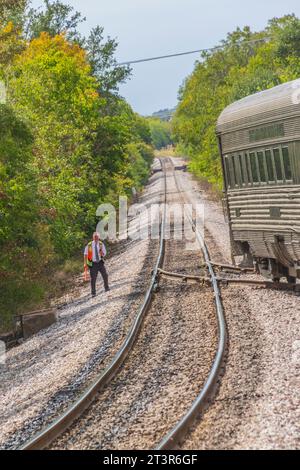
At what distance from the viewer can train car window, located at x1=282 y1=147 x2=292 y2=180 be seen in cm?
1511

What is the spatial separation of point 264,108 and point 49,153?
79.6ft

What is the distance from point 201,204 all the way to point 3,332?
33.5 metres

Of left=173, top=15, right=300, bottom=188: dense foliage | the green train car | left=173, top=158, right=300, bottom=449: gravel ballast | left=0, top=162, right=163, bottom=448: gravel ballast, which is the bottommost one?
left=0, top=162, right=163, bottom=448: gravel ballast

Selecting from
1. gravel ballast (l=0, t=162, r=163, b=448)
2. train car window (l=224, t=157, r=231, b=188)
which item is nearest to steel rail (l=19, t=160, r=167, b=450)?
gravel ballast (l=0, t=162, r=163, b=448)

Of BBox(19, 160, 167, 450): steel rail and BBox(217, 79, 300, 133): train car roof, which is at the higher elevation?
BBox(217, 79, 300, 133): train car roof

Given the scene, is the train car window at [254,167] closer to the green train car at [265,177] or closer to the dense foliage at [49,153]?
the green train car at [265,177]

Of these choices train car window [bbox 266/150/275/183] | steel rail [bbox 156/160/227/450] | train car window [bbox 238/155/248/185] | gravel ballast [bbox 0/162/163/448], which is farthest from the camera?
train car window [bbox 238/155/248/185]

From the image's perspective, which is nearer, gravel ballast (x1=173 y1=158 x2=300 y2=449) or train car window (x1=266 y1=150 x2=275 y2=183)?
gravel ballast (x1=173 y1=158 x2=300 y2=449)

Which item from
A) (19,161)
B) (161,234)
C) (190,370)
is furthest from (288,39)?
(190,370)

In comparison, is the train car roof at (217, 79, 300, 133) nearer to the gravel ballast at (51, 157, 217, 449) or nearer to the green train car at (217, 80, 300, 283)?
the green train car at (217, 80, 300, 283)

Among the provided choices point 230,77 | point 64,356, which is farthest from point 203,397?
point 230,77

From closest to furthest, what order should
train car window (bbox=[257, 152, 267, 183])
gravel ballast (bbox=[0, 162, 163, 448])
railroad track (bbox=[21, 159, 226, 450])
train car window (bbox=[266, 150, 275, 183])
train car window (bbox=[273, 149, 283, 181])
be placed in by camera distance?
railroad track (bbox=[21, 159, 226, 450]) → gravel ballast (bbox=[0, 162, 163, 448]) → train car window (bbox=[273, 149, 283, 181]) → train car window (bbox=[266, 150, 275, 183]) → train car window (bbox=[257, 152, 267, 183])

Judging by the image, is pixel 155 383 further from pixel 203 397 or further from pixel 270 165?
pixel 270 165

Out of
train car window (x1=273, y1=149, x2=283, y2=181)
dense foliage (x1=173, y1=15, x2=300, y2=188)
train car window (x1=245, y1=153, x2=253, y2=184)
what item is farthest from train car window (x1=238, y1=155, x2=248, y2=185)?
dense foliage (x1=173, y1=15, x2=300, y2=188)
